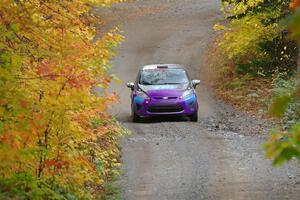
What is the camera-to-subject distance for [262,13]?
2284cm

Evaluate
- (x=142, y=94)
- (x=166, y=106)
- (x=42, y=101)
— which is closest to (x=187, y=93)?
(x=166, y=106)

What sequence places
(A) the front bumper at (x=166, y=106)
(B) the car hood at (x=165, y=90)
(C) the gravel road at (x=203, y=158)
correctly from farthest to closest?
(B) the car hood at (x=165, y=90)
(A) the front bumper at (x=166, y=106)
(C) the gravel road at (x=203, y=158)

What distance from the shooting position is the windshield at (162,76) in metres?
18.7

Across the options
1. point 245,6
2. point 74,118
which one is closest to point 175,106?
point 245,6

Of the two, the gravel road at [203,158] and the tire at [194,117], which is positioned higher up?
the tire at [194,117]

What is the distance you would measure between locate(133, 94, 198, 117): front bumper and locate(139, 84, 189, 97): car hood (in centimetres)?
19

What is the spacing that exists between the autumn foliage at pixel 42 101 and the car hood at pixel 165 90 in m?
8.79

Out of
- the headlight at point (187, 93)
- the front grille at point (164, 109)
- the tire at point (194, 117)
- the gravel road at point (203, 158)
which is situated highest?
the headlight at point (187, 93)

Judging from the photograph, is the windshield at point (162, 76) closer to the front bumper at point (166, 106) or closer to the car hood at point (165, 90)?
the car hood at point (165, 90)

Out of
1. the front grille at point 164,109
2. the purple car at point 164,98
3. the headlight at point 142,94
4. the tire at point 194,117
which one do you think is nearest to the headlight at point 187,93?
the purple car at point 164,98

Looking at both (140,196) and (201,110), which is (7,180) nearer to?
(140,196)

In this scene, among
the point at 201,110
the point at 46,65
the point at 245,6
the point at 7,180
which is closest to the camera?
the point at 7,180

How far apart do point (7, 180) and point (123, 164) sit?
6.34 meters

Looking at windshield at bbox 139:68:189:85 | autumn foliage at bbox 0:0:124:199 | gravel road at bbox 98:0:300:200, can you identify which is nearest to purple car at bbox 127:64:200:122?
windshield at bbox 139:68:189:85
